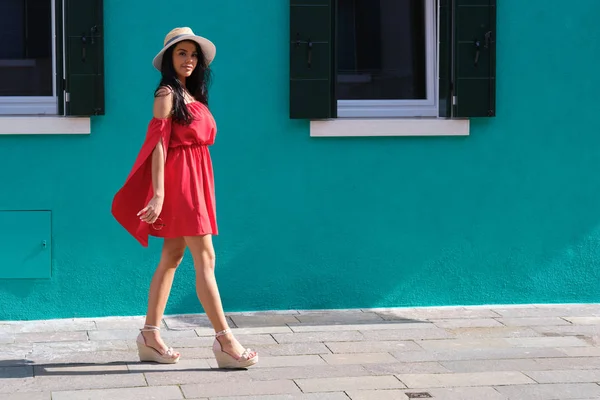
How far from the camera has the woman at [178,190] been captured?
18.1 feet

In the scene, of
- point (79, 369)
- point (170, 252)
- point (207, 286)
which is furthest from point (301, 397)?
point (79, 369)

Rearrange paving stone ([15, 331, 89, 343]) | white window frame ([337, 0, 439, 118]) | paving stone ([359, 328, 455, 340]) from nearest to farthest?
paving stone ([15, 331, 89, 343]) < paving stone ([359, 328, 455, 340]) < white window frame ([337, 0, 439, 118])

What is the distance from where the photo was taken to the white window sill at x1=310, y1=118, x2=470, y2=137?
23.5ft

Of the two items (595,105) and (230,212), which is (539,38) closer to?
(595,105)

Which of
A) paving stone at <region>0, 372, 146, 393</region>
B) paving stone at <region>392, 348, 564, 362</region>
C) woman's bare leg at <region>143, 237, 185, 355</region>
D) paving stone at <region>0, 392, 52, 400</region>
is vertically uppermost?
woman's bare leg at <region>143, 237, 185, 355</region>

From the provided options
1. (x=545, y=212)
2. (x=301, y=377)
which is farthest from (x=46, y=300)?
(x=545, y=212)

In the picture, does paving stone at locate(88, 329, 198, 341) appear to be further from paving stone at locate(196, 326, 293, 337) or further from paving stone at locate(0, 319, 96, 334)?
paving stone at locate(0, 319, 96, 334)

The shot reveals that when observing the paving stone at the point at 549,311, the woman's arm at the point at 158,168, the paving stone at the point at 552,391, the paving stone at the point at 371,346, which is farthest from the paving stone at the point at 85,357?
the paving stone at the point at 549,311

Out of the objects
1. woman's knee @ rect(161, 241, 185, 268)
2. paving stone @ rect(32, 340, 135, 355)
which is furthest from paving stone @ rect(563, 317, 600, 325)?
paving stone @ rect(32, 340, 135, 355)

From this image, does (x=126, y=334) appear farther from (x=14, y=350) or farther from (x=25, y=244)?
(x=25, y=244)

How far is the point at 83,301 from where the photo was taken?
6.95 m

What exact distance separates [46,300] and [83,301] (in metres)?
0.24

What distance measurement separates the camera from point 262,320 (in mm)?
6938

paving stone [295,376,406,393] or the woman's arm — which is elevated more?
the woman's arm
